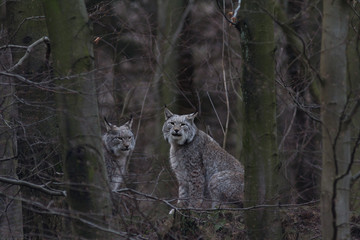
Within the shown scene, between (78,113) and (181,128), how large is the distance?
5.03 m

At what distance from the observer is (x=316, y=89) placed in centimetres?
838

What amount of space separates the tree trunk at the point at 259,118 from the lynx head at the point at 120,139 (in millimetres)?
3987

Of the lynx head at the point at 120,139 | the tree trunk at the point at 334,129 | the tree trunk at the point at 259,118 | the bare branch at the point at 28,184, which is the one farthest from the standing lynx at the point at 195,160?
the tree trunk at the point at 334,129

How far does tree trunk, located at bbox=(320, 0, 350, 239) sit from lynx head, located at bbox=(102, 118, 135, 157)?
5.92 meters

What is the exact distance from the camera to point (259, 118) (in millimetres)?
6887

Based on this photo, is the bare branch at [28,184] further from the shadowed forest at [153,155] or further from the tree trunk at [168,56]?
the tree trunk at [168,56]

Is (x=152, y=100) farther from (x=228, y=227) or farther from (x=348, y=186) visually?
(x=348, y=186)

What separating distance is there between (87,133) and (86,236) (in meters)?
1.02

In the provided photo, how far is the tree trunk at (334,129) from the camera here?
493 centimetres

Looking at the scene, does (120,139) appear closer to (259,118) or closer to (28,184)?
(259,118)

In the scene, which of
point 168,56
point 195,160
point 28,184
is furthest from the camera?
point 168,56

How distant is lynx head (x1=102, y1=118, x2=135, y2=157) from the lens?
418 inches

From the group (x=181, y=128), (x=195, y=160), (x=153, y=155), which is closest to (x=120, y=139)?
(x=181, y=128)

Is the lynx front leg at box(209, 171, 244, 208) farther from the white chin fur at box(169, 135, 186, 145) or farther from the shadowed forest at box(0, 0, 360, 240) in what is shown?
the shadowed forest at box(0, 0, 360, 240)
